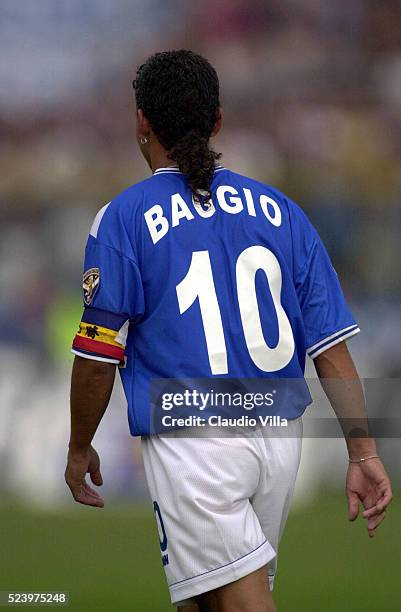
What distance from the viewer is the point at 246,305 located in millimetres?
2502

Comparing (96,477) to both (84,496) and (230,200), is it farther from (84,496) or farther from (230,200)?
(230,200)

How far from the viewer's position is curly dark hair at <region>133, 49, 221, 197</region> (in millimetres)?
2590

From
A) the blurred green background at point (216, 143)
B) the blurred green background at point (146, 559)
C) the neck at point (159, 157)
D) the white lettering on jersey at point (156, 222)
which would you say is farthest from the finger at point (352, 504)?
the blurred green background at point (216, 143)

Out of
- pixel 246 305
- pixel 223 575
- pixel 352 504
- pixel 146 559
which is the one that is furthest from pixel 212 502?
pixel 146 559

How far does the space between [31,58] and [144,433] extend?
4351 millimetres

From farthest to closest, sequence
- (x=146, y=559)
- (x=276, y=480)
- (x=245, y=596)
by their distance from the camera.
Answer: (x=146, y=559)
(x=276, y=480)
(x=245, y=596)

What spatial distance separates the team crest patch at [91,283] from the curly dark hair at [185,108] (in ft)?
0.92

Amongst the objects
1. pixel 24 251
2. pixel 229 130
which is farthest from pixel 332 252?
pixel 24 251

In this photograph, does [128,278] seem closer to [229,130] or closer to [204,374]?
[204,374]

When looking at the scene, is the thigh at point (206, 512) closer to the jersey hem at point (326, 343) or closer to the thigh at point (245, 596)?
the thigh at point (245, 596)

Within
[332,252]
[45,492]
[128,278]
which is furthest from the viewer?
[332,252]

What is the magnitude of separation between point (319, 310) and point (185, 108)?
1.75 ft

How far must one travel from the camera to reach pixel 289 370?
2.56 metres

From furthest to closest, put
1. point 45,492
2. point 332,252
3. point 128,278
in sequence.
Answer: point 332,252 → point 45,492 → point 128,278
